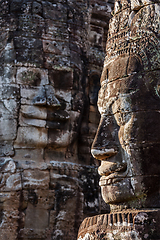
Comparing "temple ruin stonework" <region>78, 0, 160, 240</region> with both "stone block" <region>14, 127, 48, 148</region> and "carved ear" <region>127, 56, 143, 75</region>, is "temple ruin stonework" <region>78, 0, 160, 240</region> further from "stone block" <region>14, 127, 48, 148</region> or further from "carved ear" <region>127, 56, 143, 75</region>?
"stone block" <region>14, 127, 48, 148</region>

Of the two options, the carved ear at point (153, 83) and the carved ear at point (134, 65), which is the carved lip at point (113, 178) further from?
the carved ear at point (134, 65)

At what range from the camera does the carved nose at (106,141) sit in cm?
493

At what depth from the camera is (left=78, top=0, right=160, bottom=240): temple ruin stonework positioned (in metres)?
4.51

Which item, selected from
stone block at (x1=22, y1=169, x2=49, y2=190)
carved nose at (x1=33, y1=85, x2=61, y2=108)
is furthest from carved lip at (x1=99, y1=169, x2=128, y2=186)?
carved nose at (x1=33, y1=85, x2=61, y2=108)

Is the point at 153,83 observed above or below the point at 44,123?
below

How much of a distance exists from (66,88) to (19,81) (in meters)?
1.05

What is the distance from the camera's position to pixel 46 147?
9398 mm

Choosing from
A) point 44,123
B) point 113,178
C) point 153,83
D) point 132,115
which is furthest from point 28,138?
point 153,83

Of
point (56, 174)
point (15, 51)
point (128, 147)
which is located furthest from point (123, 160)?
point (15, 51)

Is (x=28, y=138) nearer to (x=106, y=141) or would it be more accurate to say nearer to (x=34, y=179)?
(x=34, y=179)

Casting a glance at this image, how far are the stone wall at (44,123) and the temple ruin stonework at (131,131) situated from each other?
4.05 m

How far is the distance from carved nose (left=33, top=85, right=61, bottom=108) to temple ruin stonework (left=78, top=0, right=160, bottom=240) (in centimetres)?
409

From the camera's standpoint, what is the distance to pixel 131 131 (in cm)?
474

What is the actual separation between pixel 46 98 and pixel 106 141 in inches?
177
